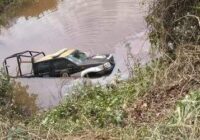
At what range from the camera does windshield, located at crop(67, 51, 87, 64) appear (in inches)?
652

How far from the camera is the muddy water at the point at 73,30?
16609 mm

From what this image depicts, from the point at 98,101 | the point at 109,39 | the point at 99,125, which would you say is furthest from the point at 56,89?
the point at 99,125

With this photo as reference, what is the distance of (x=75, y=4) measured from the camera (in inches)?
965

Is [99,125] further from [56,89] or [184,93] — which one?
[56,89]

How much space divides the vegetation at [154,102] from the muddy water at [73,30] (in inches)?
201

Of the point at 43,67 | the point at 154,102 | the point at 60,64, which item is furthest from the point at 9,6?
the point at 154,102

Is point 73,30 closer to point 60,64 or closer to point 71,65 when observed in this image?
point 60,64

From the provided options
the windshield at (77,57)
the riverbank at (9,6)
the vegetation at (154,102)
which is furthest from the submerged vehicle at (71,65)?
the riverbank at (9,6)

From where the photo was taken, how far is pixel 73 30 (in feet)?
68.8

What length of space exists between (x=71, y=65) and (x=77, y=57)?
379 millimetres

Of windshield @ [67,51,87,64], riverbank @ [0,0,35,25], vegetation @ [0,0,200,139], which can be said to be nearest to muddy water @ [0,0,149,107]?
riverbank @ [0,0,35,25]

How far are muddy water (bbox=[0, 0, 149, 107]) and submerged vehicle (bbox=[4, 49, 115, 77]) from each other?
0.42 metres

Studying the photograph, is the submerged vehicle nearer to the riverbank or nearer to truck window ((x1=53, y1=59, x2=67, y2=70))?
truck window ((x1=53, y1=59, x2=67, y2=70))

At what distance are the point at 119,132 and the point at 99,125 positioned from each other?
1054mm
